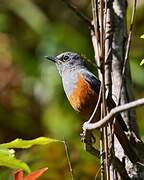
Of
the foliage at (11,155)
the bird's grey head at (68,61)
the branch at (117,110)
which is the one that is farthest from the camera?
the bird's grey head at (68,61)

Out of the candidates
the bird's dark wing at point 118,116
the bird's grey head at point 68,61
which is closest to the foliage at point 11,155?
the bird's dark wing at point 118,116

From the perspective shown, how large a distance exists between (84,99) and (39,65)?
1604mm

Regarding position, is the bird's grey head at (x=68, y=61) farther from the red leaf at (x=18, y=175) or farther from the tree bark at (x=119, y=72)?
the red leaf at (x=18, y=175)

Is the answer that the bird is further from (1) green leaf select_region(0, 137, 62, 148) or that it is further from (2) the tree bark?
(1) green leaf select_region(0, 137, 62, 148)

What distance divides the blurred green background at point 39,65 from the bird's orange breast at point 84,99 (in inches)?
44.0

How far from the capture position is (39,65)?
5.20m

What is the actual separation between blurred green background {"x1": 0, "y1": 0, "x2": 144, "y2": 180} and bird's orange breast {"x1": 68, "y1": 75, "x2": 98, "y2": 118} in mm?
1118

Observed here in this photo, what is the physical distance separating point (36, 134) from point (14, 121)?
230mm

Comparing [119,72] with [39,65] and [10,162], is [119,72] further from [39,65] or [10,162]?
[39,65]

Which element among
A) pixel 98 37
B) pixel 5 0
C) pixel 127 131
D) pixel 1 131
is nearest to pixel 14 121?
pixel 1 131

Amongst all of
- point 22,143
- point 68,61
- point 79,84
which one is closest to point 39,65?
point 68,61

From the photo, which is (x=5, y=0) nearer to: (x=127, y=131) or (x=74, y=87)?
(x=74, y=87)

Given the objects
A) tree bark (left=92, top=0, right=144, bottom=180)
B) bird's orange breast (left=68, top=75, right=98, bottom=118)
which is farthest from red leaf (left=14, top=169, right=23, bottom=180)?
bird's orange breast (left=68, top=75, right=98, bottom=118)

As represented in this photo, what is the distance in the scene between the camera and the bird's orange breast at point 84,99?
3.64 m
